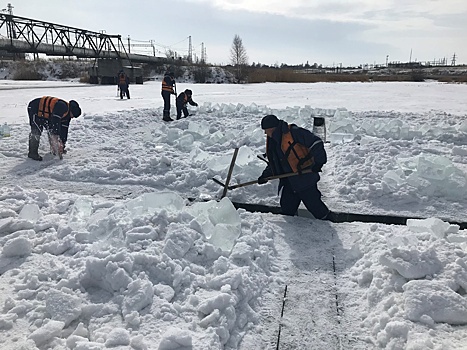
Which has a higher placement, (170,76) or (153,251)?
(170,76)

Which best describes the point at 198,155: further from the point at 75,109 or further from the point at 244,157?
the point at 75,109

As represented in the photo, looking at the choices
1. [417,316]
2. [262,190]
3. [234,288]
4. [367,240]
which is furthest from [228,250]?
[262,190]

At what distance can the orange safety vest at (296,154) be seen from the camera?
13.7 ft

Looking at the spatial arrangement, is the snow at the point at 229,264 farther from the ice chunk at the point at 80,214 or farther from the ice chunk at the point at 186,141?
the ice chunk at the point at 186,141

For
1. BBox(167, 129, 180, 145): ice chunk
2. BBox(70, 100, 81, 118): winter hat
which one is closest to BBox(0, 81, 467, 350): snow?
BBox(70, 100, 81, 118): winter hat

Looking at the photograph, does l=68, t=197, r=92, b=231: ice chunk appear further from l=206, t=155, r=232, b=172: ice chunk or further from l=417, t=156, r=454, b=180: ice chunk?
l=417, t=156, r=454, b=180: ice chunk

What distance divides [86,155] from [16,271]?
4.10 meters

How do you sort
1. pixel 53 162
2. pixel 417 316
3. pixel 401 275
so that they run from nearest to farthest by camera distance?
pixel 417 316, pixel 401 275, pixel 53 162

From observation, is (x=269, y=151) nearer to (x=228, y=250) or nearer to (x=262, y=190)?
(x=262, y=190)

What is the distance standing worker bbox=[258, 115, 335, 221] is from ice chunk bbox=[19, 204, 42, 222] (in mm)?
2395

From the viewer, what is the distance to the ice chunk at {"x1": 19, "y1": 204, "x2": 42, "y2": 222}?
385 centimetres

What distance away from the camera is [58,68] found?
39.8 metres

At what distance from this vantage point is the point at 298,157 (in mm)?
4180

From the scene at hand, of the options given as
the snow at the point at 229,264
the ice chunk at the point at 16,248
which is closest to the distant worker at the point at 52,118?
the snow at the point at 229,264
